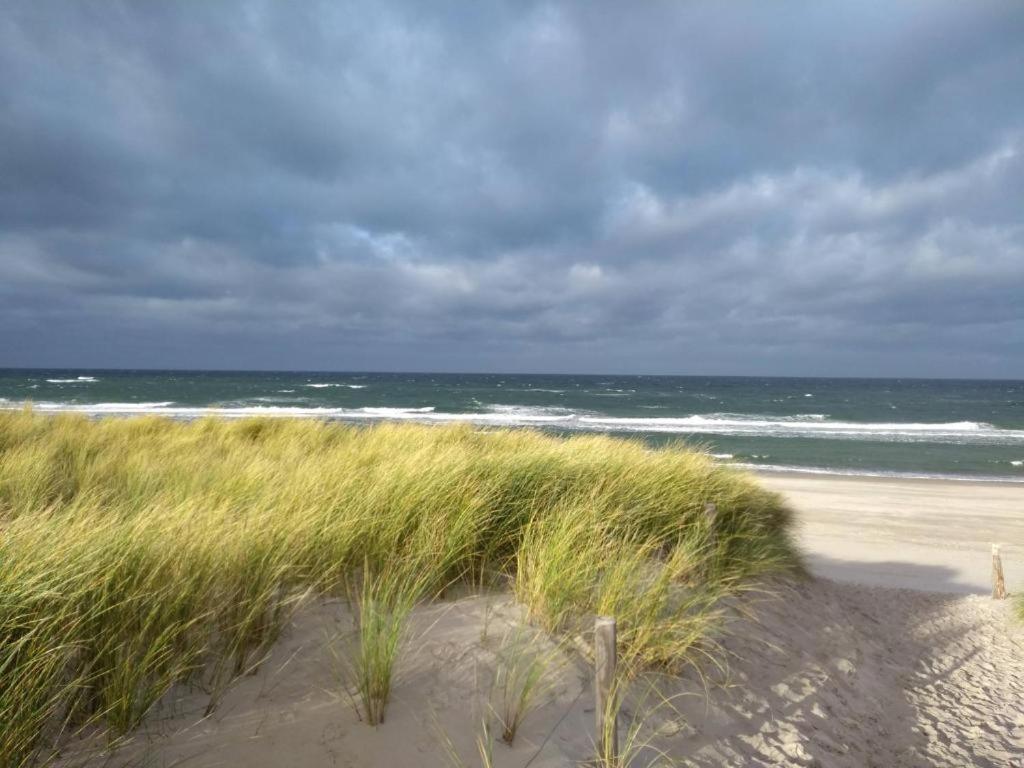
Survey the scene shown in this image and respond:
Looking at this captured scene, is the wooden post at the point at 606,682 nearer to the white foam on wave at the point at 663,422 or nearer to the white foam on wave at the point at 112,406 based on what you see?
the white foam on wave at the point at 663,422

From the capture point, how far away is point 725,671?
406 cm

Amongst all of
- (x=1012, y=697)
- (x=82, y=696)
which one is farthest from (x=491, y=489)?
(x=1012, y=697)

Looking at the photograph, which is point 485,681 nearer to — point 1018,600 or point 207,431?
point 1018,600

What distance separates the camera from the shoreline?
973 centimetres

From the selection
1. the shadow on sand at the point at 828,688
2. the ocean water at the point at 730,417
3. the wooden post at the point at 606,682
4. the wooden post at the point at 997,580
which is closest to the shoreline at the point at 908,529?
the wooden post at the point at 997,580

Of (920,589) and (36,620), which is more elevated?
(36,620)

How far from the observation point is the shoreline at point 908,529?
973cm

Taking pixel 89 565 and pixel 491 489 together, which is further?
pixel 491 489

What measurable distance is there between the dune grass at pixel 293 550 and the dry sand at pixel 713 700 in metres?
0.21

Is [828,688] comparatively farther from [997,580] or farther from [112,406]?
[112,406]

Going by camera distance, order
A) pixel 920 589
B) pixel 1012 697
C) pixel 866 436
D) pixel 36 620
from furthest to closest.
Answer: pixel 866 436 → pixel 920 589 → pixel 1012 697 → pixel 36 620

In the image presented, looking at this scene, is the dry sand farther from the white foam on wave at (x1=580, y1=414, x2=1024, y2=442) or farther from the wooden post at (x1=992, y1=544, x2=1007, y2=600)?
the white foam on wave at (x1=580, y1=414, x2=1024, y2=442)

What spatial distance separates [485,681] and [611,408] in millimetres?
44078

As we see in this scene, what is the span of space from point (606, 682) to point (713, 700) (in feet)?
→ 4.72
